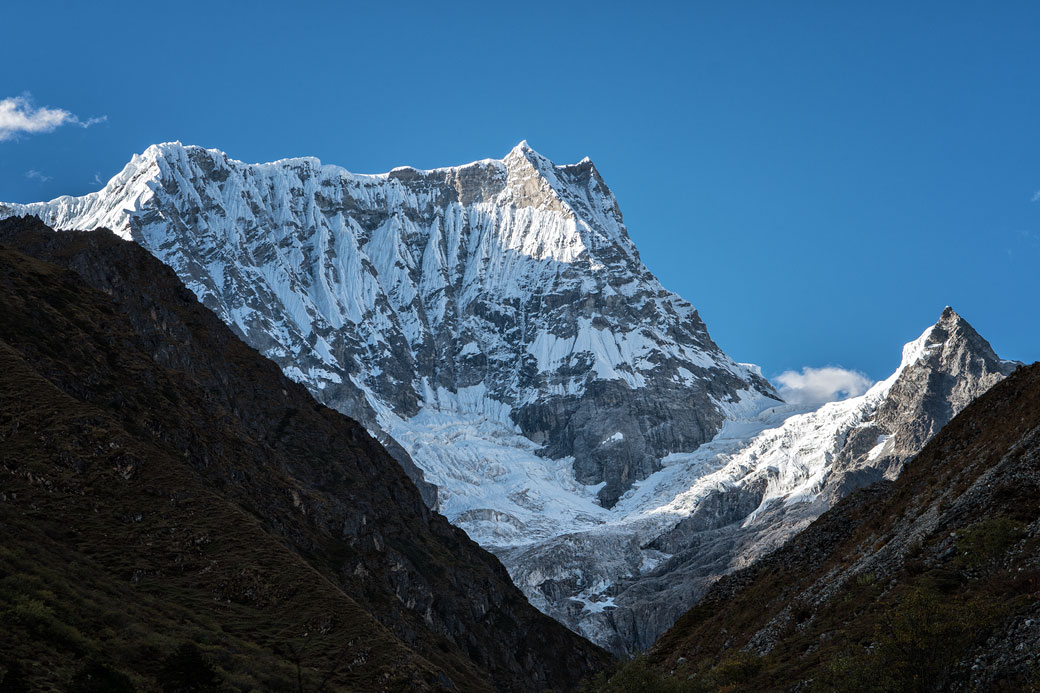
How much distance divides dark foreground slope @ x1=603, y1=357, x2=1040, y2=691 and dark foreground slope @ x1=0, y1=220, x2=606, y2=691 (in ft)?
82.7

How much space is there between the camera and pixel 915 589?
44750mm

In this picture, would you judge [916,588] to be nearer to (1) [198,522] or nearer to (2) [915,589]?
(2) [915,589]

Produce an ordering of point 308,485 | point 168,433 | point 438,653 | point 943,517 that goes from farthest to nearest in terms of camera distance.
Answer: point 308,485, point 438,653, point 168,433, point 943,517

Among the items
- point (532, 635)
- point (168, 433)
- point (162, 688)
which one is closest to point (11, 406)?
point (168, 433)

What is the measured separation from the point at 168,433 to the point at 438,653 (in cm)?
3743

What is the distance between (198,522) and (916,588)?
55.5 metres

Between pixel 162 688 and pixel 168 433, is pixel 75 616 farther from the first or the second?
pixel 168 433

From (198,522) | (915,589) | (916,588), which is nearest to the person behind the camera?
(915,589)

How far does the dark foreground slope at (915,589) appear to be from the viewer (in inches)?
1527

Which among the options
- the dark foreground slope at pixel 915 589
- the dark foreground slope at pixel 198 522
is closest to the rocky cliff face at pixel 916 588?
the dark foreground slope at pixel 915 589

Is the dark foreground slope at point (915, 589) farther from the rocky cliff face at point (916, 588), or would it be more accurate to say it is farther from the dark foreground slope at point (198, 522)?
the dark foreground slope at point (198, 522)

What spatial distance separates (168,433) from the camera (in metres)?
96.8

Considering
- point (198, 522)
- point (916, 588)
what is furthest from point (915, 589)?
point (198, 522)

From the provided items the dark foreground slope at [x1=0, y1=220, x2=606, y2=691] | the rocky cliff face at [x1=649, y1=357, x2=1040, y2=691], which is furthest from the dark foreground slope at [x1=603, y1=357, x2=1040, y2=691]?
the dark foreground slope at [x1=0, y1=220, x2=606, y2=691]
